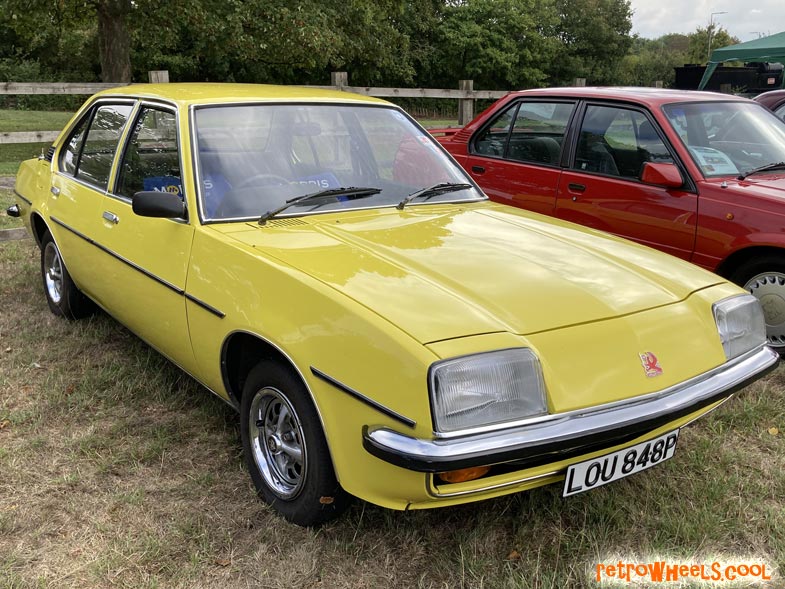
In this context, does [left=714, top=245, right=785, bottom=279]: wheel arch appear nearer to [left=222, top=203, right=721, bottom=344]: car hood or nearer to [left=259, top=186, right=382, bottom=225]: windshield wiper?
[left=222, top=203, right=721, bottom=344]: car hood

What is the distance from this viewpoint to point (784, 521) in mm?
2738

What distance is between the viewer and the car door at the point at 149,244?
A: 3.11 m

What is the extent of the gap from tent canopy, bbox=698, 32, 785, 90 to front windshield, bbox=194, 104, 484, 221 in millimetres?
14494

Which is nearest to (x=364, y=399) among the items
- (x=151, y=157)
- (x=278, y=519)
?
(x=278, y=519)

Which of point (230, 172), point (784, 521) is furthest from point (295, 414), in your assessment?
point (784, 521)

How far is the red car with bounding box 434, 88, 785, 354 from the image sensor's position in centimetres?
427

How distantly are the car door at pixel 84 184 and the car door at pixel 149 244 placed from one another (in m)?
0.17

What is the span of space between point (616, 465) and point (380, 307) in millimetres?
970

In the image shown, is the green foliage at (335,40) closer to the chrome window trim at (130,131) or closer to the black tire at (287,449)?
the chrome window trim at (130,131)

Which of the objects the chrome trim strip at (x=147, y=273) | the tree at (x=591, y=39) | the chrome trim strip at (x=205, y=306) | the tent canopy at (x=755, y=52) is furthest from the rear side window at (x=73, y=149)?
the tree at (x=591, y=39)

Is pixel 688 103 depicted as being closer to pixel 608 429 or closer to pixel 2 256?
pixel 608 429

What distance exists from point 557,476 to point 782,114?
679cm

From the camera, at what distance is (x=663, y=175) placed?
14.6ft

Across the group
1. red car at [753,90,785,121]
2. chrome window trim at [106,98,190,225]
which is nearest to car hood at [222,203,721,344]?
chrome window trim at [106,98,190,225]
